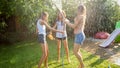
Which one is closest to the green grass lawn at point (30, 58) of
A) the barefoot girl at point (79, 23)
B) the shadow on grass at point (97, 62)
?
the shadow on grass at point (97, 62)

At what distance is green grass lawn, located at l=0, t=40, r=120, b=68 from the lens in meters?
7.65

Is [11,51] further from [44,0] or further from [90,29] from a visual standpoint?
[90,29]

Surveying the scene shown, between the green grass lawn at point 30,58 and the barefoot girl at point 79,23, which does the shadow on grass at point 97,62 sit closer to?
the green grass lawn at point 30,58

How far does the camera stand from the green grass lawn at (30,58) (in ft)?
25.1

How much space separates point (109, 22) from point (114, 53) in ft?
12.0

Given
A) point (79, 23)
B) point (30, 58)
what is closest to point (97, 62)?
point (79, 23)

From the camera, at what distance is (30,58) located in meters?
8.59

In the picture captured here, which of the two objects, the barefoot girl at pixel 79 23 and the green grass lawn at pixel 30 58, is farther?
the green grass lawn at pixel 30 58

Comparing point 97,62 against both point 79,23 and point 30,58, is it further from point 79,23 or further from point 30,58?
point 30,58

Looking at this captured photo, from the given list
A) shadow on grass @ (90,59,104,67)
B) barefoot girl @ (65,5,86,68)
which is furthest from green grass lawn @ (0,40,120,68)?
barefoot girl @ (65,5,86,68)

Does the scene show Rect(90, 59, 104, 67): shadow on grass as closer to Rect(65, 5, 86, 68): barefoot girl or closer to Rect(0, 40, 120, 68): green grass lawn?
Rect(0, 40, 120, 68): green grass lawn

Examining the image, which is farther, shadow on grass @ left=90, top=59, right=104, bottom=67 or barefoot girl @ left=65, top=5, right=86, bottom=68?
shadow on grass @ left=90, top=59, right=104, bottom=67

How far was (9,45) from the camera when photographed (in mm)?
10781

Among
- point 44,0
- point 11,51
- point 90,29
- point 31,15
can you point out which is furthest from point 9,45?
point 90,29
